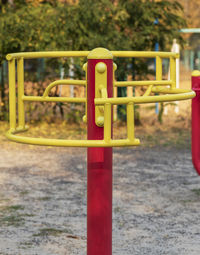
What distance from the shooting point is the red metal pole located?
270 cm

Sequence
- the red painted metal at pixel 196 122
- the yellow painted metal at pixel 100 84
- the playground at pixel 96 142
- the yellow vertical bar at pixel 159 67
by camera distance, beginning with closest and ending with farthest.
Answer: the yellow painted metal at pixel 100 84 < the playground at pixel 96 142 < the yellow vertical bar at pixel 159 67 < the red painted metal at pixel 196 122

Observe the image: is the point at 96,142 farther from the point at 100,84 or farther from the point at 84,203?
the point at 84,203

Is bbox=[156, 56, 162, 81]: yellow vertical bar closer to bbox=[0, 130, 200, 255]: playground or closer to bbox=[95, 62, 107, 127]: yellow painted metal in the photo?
bbox=[95, 62, 107, 127]: yellow painted metal

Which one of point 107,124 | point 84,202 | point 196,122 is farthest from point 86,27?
point 107,124

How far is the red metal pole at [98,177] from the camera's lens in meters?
2.70

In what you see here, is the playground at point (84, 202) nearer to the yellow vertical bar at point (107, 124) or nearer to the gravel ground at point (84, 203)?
the gravel ground at point (84, 203)

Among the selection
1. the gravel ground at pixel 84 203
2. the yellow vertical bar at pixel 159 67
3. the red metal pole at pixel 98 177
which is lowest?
the gravel ground at pixel 84 203

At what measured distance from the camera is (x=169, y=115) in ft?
31.7

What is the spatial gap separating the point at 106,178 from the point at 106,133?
1.15ft

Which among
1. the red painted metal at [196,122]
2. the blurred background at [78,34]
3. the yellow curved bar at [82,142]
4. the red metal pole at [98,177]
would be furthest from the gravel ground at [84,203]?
the blurred background at [78,34]

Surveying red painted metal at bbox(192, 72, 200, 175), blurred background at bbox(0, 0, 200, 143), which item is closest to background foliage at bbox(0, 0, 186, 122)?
blurred background at bbox(0, 0, 200, 143)

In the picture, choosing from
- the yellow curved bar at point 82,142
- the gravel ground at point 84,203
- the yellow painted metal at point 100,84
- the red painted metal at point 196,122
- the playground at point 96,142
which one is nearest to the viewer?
the yellow curved bar at point 82,142

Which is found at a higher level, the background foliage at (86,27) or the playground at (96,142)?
the background foliage at (86,27)

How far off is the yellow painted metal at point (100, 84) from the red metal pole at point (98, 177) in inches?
1.2
